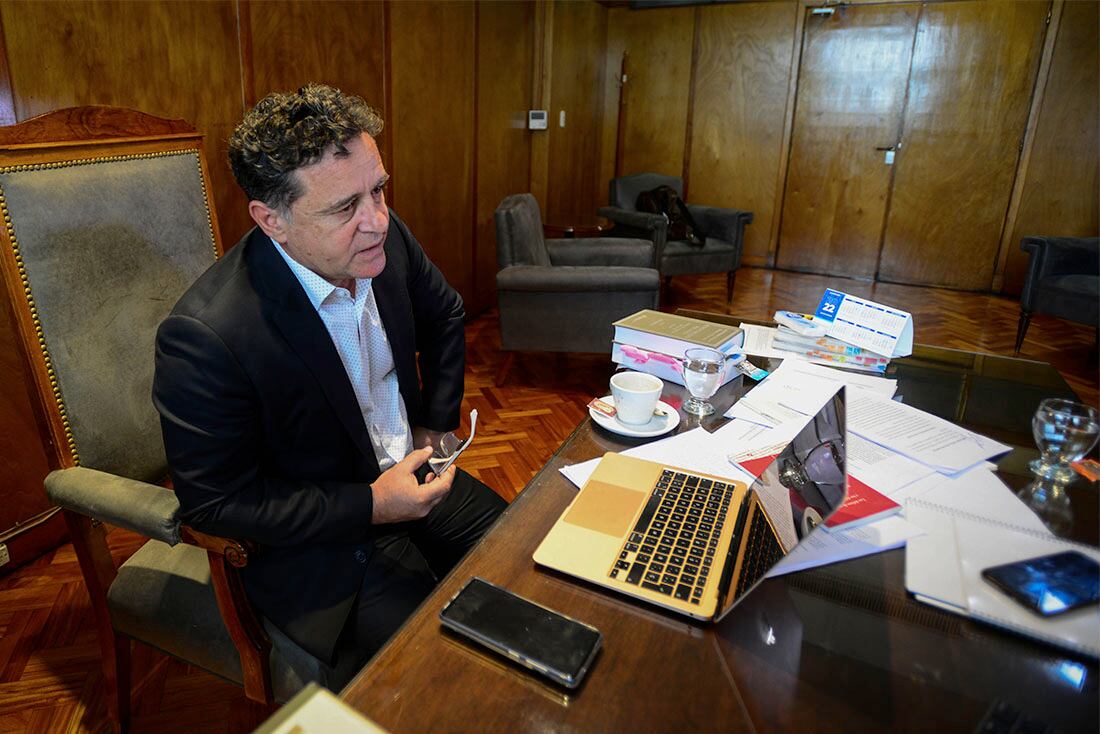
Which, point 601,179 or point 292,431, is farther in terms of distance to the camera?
point 601,179

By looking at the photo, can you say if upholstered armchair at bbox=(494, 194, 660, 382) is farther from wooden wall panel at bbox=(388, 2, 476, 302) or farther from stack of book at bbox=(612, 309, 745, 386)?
stack of book at bbox=(612, 309, 745, 386)

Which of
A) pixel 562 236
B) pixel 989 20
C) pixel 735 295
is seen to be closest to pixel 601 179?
pixel 735 295

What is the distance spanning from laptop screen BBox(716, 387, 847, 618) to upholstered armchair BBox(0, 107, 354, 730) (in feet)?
2.22

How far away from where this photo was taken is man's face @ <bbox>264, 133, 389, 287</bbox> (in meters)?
1.08

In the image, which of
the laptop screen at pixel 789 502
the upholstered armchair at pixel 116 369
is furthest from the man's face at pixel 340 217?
the laptop screen at pixel 789 502

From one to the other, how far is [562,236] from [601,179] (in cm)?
268

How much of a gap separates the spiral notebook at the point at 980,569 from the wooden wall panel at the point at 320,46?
8.29ft

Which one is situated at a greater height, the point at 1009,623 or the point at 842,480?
the point at 842,480

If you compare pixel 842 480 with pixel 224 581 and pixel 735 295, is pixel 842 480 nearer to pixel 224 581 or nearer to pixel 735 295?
pixel 224 581

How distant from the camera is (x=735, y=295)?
5.36 m

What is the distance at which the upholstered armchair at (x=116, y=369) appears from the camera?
1.05 meters

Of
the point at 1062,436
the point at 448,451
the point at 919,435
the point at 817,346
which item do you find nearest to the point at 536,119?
the point at 817,346

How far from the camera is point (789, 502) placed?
2.61 feet

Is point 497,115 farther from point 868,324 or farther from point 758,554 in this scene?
point 758,554
